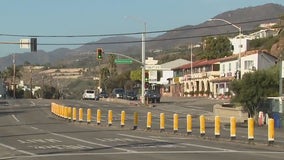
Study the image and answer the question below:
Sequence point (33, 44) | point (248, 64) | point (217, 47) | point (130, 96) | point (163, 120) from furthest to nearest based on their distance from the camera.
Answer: point (217, 47) → point (248, 64) → point (130, 96) → point (33, 44) → point (163, 120)

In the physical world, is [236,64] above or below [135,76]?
above

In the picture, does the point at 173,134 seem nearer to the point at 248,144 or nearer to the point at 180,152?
the point at 248,144

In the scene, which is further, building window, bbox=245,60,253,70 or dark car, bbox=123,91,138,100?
building window, bbox=245,60,253,70

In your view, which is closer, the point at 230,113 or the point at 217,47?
the point at 230,113

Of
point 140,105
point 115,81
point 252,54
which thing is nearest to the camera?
point 140,105

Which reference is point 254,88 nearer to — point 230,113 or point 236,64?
point 230,113

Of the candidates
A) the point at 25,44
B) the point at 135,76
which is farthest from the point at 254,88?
the point at 135,76

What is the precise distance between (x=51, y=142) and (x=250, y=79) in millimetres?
23477

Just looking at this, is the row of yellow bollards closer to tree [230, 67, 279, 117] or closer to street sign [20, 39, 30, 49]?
street sign [20, 39, 30, 49]

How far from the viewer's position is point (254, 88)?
150 ft

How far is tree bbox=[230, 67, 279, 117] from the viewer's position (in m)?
45.6

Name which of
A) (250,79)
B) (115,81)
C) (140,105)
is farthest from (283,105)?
(115,81)

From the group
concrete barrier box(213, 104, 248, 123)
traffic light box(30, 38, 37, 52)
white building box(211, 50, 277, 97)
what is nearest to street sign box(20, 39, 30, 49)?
traffic light box(30, 38, 37, 52)

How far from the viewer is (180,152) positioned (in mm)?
21141
